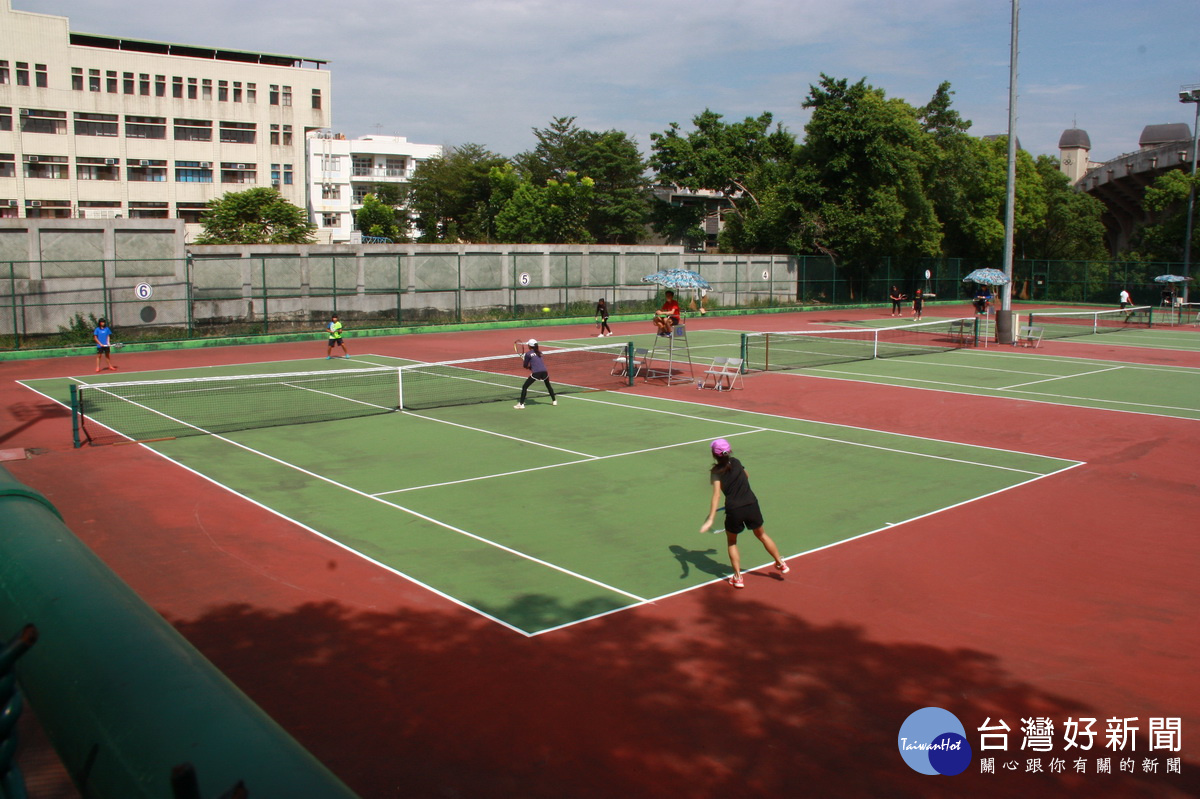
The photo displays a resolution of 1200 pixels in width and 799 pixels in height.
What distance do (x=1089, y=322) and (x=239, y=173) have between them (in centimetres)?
6542

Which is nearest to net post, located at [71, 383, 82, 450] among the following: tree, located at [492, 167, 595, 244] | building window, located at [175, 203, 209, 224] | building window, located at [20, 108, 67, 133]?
tree, located at [492, 167, 595, 244]

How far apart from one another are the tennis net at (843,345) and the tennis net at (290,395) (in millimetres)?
5640

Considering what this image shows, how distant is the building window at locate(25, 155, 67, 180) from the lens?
7000 cm

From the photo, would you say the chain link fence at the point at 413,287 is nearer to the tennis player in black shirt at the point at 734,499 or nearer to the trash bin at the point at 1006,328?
the trash bin at the point at 1006,328

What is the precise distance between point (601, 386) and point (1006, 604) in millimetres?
15673

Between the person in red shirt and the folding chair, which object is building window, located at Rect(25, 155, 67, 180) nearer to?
the folding chair

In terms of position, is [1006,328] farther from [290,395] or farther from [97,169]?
[97,169]

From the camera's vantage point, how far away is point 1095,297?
2378 inches

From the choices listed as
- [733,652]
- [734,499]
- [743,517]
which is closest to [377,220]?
[734,499]

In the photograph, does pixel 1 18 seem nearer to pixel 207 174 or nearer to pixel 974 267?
pixel 207 174

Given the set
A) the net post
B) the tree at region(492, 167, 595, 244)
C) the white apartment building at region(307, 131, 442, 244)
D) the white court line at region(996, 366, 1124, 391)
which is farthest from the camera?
the white apartment building at region(307, 131, 442, 244)

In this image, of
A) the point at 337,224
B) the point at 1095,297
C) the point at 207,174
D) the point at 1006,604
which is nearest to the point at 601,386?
the point at 1006,604

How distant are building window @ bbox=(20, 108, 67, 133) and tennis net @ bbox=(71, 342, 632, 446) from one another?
58.2 m

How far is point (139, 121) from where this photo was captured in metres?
73.7
